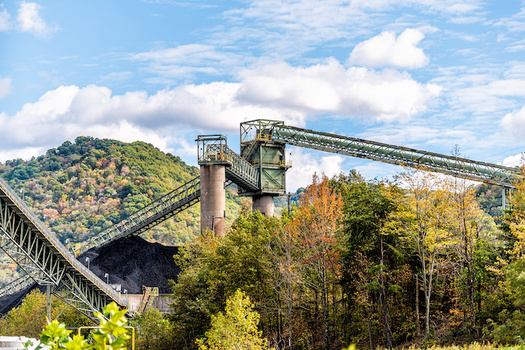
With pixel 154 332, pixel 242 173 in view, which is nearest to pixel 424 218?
pixel 154 332

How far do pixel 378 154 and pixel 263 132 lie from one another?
46.3ft

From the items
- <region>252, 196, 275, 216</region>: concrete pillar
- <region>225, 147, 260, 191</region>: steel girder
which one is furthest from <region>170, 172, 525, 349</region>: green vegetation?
<region>252, 196, 275, 216</region>: concrete pillar

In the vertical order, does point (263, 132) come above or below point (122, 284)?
above

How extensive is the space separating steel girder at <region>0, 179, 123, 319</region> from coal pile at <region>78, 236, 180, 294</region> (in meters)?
12.2

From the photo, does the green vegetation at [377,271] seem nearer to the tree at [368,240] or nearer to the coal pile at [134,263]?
the tree at [368,240]

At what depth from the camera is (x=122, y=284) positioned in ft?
223

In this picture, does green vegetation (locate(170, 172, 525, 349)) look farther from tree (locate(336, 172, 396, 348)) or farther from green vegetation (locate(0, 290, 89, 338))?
green vegetation (locate(0, 290, 89, 338))

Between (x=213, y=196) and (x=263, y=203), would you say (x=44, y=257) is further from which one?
(x=263, y=203)

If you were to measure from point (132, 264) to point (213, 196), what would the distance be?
17.0 metres

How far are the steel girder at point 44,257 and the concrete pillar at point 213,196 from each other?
41.1ft

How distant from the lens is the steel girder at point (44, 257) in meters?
44.4

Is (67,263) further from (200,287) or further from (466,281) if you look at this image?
(466,281)

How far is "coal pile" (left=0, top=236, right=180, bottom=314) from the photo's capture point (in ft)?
233

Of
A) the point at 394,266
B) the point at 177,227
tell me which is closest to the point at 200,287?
the point at 394,266
